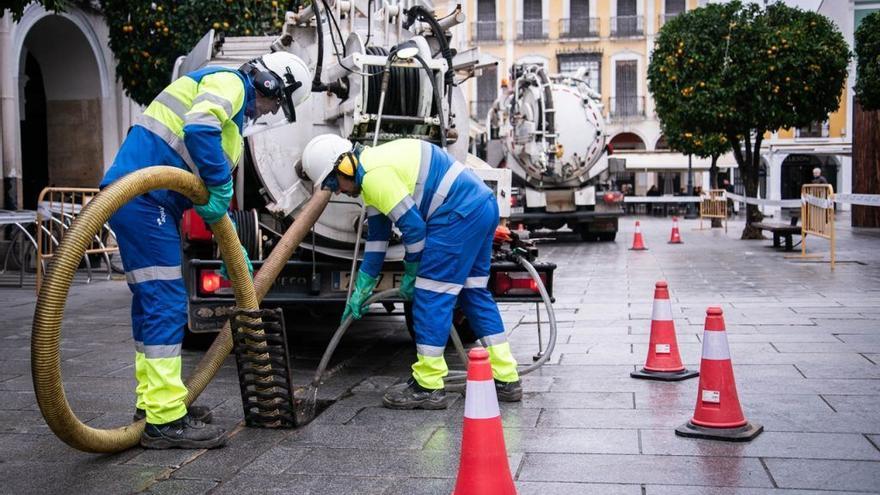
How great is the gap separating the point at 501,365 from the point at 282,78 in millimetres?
2037

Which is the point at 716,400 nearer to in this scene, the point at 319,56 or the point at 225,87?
the point at 225,87

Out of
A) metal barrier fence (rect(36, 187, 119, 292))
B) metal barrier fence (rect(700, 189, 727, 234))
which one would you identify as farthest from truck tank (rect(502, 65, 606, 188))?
metal barrier fence (rect(36, 187, 119, 292))

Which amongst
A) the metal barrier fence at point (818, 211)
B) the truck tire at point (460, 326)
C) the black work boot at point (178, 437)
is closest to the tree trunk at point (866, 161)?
the metal barrier fence at point (818, 211)

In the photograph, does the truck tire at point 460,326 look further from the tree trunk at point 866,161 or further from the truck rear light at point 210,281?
the tree trunk at point 866,161

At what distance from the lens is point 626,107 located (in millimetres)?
51781

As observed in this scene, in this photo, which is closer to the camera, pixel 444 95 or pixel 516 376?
pixel 516 376

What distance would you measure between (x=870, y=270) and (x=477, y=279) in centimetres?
946

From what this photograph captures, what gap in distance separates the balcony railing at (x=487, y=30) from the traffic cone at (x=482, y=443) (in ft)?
162

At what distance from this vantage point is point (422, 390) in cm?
587

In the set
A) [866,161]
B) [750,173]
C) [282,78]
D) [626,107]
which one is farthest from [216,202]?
[626,107]

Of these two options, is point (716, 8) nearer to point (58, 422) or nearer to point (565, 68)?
point (58, 422)

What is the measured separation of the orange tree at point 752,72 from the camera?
68.1ft

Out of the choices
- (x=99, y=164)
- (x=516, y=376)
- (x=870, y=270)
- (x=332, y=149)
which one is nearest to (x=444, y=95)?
(x=332, y=149)

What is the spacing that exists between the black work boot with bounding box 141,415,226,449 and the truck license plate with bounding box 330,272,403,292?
6.84ft
